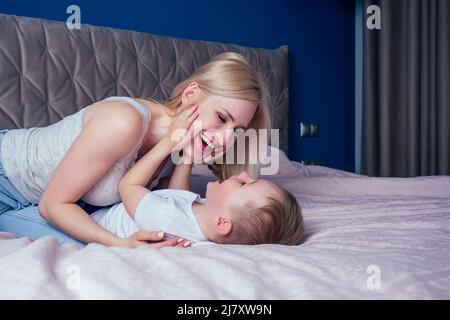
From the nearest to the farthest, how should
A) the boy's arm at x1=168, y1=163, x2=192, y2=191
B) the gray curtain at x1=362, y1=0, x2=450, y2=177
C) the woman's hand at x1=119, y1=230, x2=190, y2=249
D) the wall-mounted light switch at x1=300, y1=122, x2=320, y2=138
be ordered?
1. the woman's hand at x1=119, y1=230, x2=190, y2=249
2. the boy's arm at x1=168, y1=163, x2=192, y2=191
3. the gray curtain at x1=362, y1=0, x2=450, y2=177
4. the wall-mounted light switch at x1=300, y1=122, x2=320, y2=138

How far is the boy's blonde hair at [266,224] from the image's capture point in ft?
3.74

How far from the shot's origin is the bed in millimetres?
719

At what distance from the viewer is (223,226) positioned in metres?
1.14

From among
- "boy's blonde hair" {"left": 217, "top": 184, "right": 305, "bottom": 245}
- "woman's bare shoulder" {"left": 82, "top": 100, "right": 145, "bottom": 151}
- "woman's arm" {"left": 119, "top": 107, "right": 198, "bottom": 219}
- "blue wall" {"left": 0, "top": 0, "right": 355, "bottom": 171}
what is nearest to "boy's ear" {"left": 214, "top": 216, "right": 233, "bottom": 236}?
"boy's blonde hair" {"left": 217, "top": 184, "right": 305, "bottom": 245}

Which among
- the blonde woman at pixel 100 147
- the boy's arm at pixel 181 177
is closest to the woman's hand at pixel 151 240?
the blonde woman at pixel 100 147

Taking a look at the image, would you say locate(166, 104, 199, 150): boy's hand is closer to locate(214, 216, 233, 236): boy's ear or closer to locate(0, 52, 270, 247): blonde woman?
locate(0, 52, 270, 247): blonde woman

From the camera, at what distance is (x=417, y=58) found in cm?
324

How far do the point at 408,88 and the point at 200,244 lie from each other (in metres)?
2.64

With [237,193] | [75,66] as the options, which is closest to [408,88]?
[75,66]

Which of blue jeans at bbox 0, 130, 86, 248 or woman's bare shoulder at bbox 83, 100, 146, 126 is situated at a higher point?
woman's bare shoulder at bbox 83, 100, 146, 126

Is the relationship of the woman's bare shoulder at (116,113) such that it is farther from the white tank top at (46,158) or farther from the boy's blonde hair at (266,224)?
the boy's blonde hair at (266,224)

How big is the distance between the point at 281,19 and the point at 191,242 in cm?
239
